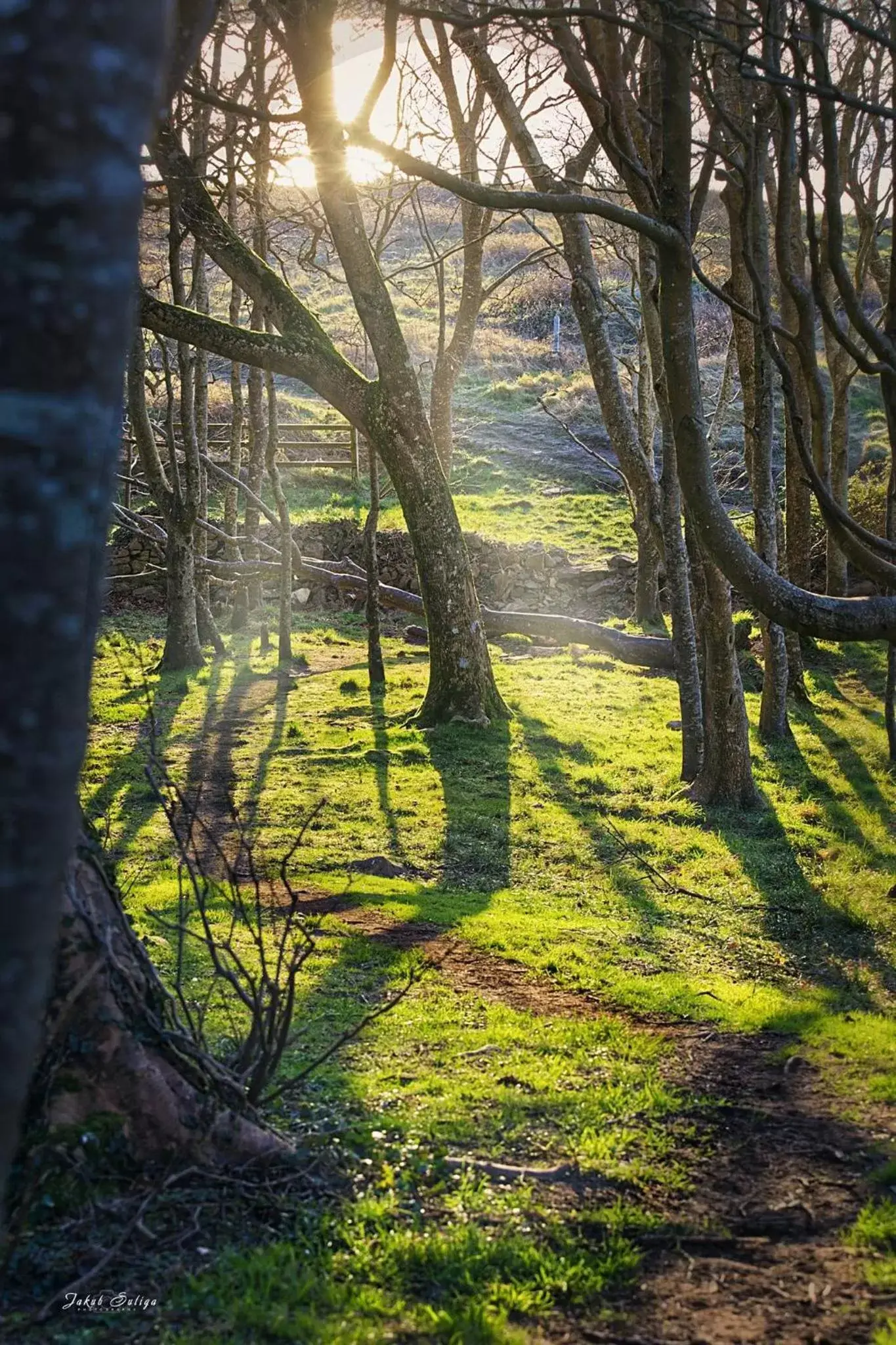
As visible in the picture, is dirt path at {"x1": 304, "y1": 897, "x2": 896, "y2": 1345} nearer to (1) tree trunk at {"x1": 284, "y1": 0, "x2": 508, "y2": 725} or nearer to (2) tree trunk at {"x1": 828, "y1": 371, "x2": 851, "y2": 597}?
(1) tree trunk at {"x1": 284, "y1": 0, "x2": 508, "y2": 725}

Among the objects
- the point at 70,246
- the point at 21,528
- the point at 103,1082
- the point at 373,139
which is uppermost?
the point at 373,139

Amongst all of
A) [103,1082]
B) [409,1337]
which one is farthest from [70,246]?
[409,1337]

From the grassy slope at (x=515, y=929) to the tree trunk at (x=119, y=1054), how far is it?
42cm

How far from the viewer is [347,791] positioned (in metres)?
10.6

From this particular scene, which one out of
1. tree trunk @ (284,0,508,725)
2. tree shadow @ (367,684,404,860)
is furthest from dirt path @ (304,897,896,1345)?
tree trunk @ (284,0,508,725)

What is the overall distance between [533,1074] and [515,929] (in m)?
2.27

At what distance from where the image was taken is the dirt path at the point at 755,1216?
3.10m

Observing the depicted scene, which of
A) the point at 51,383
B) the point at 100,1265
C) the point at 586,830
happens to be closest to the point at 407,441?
the point at 586,830

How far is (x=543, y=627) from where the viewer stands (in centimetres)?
1977

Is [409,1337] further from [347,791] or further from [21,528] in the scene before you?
[347,791]

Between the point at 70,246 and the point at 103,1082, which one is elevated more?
the point at 70,246

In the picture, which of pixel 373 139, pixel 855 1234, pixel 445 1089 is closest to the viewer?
pixel 855 1234

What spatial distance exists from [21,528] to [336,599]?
22.8 meters

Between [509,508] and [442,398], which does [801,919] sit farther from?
[509,508]
